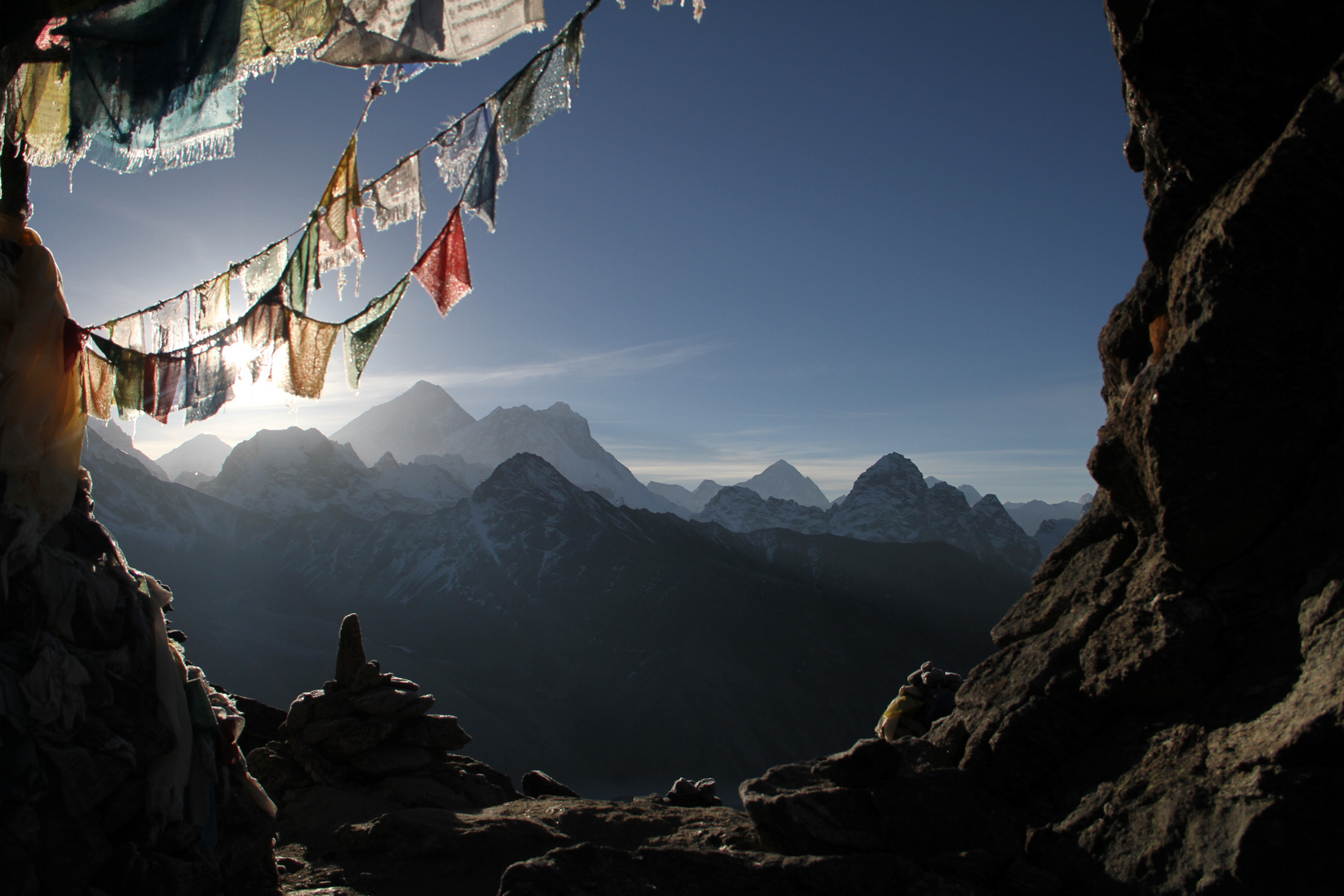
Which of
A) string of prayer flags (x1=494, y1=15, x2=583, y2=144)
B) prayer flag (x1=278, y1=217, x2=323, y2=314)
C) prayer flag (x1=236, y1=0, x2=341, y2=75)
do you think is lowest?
prayer flag (x1=278, y1=217, x2=323, y2=314)

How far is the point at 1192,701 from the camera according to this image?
5.98 meters

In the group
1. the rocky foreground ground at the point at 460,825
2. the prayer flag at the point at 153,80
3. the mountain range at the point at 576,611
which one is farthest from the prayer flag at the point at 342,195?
the mountain range at the point at 576,611

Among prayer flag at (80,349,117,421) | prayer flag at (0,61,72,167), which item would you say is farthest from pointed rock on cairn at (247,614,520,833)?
prayer flag at (0,61,72,167)

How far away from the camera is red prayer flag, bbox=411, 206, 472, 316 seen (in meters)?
7.55

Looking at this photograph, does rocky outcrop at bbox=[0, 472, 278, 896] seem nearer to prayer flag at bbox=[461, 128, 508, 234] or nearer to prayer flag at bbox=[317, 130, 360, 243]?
prayer flag at bbox=[317, 130, 360, 243]

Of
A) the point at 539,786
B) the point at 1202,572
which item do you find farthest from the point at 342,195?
the point at 539,786

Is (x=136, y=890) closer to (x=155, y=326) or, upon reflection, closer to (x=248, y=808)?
(x=248, y=808)

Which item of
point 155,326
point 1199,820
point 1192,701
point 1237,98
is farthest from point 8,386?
point 1237,98

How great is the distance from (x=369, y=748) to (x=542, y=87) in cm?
1291

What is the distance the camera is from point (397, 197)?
7.61 meters

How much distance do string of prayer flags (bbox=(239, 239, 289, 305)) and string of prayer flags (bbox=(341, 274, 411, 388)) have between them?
4.04ft

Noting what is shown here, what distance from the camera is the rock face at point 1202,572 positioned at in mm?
5035

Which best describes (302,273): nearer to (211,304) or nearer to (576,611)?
(211,304)

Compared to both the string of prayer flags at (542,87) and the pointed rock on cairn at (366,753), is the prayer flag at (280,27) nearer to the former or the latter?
the string of prayer flags at (542,87)
